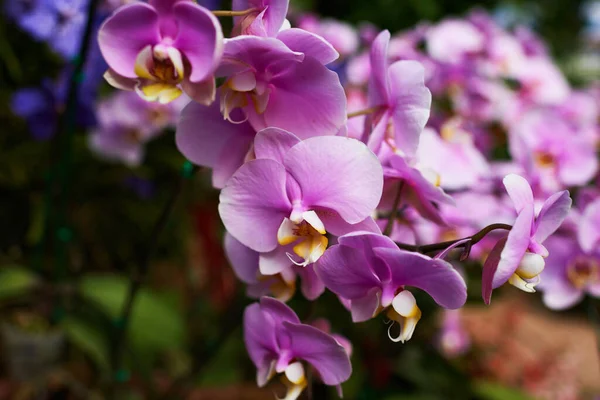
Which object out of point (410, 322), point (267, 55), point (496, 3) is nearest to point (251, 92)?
point (267, 55)

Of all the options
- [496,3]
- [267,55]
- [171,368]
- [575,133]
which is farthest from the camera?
[496,3]

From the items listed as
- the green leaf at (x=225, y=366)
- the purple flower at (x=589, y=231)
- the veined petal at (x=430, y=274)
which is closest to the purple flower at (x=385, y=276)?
the veined petal at (x=430, y=274)

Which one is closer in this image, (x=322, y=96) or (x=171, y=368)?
(x=322, y=96)

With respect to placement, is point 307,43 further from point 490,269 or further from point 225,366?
point 225,366

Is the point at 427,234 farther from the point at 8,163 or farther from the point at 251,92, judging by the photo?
the point at 8,163

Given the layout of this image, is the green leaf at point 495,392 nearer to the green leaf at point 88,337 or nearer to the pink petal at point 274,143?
the green leaf at point 88,337
